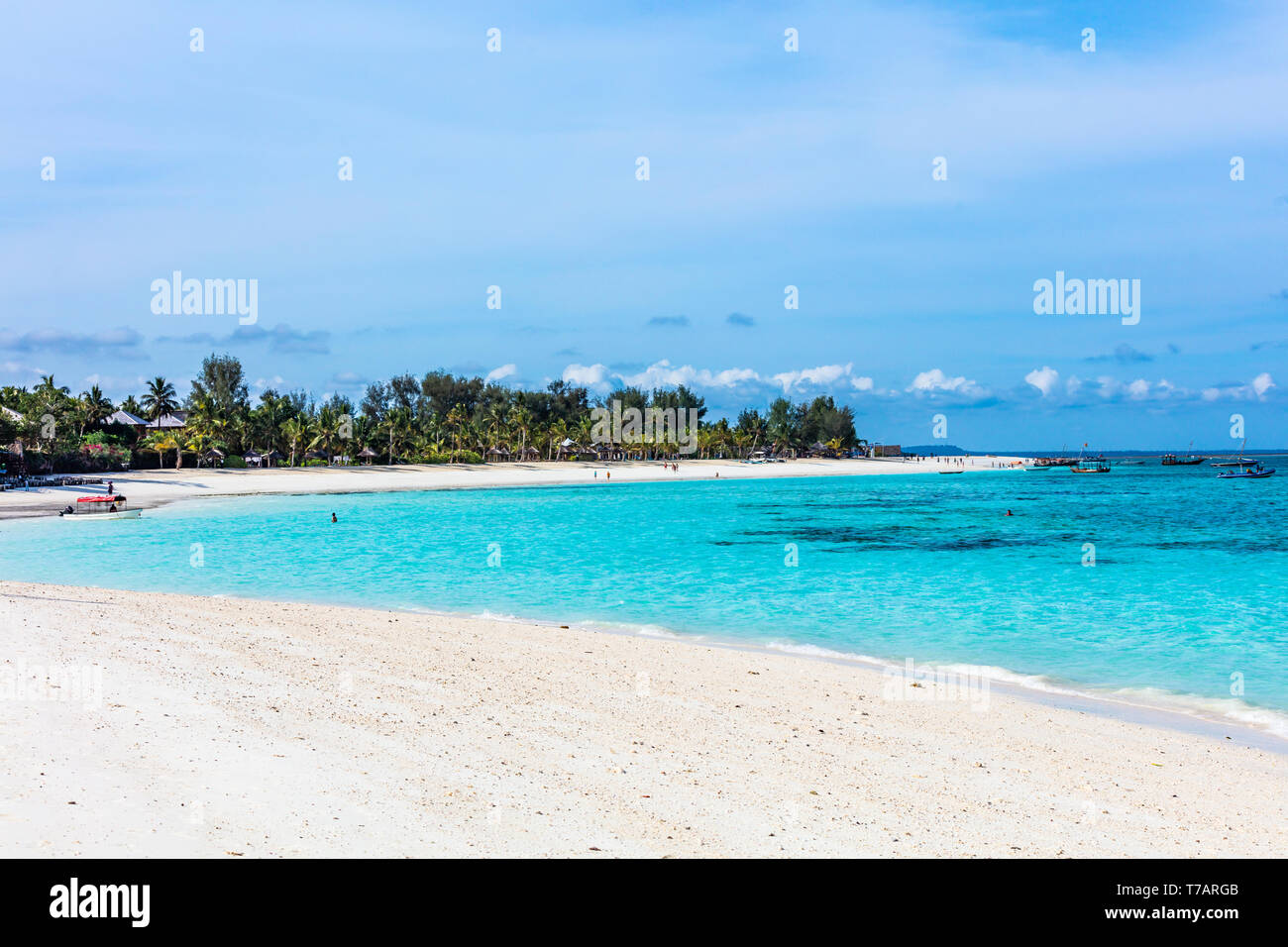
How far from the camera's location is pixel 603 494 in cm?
8231

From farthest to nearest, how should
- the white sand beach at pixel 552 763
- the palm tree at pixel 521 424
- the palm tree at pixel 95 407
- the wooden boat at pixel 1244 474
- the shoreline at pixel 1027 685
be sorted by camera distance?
the palm tree at pixel 521 424 → the wooden boat at pixel 1244 474 → the palm tree at pixel 95 407 → the shoreline at pixel 1027 685 → the white sand beach at pixel 552 763

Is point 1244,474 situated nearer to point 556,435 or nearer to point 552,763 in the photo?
point 556,435

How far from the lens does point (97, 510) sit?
5041 centimetres

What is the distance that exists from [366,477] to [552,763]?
310ft

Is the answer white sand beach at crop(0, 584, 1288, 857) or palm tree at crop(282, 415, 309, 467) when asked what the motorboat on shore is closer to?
palm tree at crop(282, 415, 309, 467)

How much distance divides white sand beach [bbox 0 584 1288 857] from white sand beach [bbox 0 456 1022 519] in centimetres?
4741

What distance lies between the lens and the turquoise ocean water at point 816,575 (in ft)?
58.4

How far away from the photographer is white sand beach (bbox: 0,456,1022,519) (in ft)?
206

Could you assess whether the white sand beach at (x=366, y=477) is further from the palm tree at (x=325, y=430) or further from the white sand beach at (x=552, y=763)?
the white sand beach at (x=552, y=763)

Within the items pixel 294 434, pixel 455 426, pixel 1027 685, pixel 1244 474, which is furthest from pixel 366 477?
pixel 1244 474

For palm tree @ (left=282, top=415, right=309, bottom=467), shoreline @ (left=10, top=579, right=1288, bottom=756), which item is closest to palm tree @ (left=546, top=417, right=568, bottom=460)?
palm tree @ (left=282, top=415, right=309, bottom=467)

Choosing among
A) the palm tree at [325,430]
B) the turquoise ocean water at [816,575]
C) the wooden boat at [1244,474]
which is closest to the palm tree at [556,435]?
the palm tree at [325,430]

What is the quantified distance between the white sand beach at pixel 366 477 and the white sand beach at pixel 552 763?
156 feet
